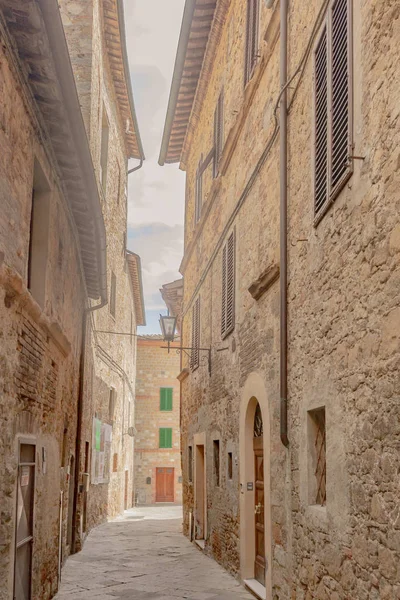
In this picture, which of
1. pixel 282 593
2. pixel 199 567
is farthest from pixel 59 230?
pixel 199 567

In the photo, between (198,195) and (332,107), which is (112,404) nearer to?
(198,195)

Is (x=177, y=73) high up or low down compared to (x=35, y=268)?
up

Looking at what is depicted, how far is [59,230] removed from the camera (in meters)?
7.95

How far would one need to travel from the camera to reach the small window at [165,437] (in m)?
33.1

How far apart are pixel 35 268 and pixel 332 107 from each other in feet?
10.8

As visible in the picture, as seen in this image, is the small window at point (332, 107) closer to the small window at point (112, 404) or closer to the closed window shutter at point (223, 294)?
the closed window shutter at point (223, 294)

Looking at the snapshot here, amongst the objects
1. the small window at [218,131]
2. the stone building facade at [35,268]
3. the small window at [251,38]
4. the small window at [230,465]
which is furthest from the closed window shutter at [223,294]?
the small window at [251,38]

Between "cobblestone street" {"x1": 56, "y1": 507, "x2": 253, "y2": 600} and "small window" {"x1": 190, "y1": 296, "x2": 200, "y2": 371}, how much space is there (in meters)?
3.39

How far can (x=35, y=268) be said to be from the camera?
6957 mm

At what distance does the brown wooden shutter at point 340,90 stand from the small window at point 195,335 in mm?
8312

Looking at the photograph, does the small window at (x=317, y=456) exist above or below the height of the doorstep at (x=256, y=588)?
above

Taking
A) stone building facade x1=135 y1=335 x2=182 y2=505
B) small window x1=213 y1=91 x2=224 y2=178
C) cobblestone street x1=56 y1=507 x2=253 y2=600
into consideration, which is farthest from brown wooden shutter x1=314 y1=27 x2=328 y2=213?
stone building facade x1=135 y1=335 x2=182 y2=505

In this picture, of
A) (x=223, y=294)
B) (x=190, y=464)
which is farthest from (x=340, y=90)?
(x=190, y=464)

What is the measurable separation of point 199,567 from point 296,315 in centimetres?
538
